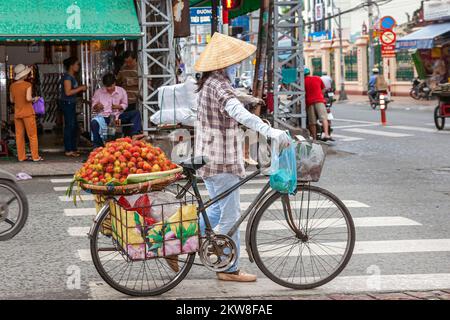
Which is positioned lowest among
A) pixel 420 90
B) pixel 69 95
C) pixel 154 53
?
pixel 69 95

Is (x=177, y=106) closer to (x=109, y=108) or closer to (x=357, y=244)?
(x=109, y=108)

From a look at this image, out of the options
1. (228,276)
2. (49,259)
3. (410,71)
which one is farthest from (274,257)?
(410,71)

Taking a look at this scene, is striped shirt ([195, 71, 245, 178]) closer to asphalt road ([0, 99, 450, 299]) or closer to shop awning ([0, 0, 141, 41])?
asphalt road ([0, 99, 450, 299])

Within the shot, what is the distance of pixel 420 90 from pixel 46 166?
30.7 metres

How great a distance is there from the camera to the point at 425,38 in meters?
43.9

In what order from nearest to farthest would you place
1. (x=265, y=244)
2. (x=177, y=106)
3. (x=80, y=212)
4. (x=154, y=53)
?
(x=265, y=244) < (x=80, y=212) < (x=177, y=106) < (x=154, y=53)

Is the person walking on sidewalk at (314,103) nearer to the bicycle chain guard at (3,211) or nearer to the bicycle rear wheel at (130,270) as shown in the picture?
the bicycle chain guard at (3,211)

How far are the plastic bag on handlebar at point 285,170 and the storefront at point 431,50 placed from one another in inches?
1489

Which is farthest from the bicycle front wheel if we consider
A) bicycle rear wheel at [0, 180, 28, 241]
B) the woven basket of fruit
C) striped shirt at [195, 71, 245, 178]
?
bicycle rear wheel at [0, 180, 28, 241]

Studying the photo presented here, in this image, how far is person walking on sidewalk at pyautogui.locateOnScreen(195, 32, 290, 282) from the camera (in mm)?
7020

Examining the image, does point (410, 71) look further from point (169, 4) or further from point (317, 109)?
point (169, 4)

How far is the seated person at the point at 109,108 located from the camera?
17016 millimetres

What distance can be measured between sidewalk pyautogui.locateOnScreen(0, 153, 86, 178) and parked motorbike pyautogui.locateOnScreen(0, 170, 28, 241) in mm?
5871

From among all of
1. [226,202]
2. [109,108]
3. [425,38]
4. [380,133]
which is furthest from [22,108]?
[425,38]
